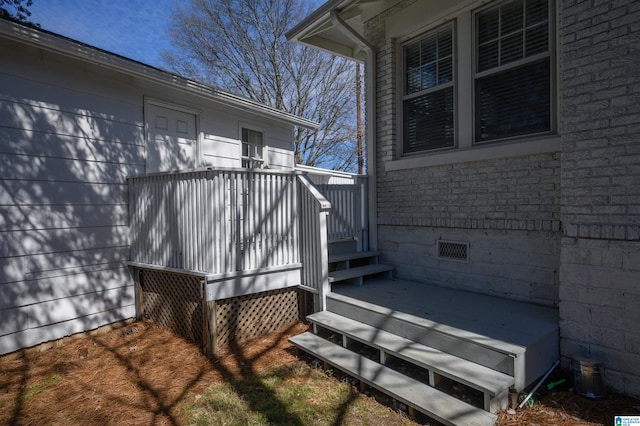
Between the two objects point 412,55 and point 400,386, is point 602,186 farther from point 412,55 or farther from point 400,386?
point 412,55

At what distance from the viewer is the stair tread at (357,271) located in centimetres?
461

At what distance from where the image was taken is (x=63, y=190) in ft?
14.3

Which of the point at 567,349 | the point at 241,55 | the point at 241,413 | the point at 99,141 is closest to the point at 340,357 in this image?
the point at 241,413

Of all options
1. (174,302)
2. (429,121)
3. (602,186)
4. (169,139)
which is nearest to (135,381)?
(174,302)

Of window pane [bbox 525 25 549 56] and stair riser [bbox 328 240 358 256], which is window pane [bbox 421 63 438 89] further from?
stair riser [bbox 328 240 358 256]

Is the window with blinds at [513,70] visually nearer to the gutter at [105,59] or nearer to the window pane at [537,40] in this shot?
the window pane at [537,40]

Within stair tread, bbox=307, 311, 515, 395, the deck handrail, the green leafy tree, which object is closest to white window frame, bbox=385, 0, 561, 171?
the deck handrail

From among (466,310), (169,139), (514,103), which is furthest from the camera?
(169,139)

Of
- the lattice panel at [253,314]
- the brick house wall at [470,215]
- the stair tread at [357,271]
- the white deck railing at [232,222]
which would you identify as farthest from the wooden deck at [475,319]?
the white deck railing at [232,222]

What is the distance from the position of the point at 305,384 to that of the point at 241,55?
15.9 m

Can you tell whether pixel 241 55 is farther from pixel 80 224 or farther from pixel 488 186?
pixel 488 186

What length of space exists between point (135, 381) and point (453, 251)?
12.6 ft

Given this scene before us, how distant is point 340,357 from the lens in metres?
3.46

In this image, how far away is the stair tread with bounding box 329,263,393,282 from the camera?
181 inches
